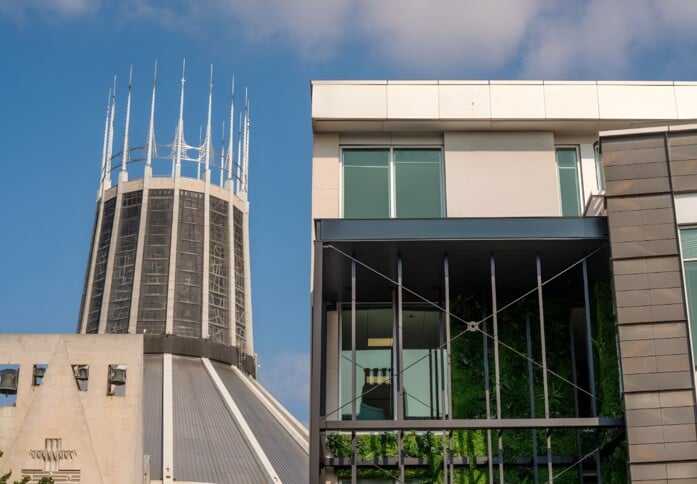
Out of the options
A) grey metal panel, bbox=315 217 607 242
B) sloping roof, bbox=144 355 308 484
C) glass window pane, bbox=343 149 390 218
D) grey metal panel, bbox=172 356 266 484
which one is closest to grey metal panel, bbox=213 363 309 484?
sloping roof, bbox=144 355 308 484

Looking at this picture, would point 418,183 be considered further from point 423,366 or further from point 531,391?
point 531,391

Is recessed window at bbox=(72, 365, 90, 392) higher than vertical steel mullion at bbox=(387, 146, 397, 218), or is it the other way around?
vertical steel mullion at bbox=(387, 146, 397, 218)

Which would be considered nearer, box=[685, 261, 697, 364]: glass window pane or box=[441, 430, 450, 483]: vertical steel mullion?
box=[685, 261, 697, 364]: glass window pane

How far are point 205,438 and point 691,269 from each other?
37529 mm

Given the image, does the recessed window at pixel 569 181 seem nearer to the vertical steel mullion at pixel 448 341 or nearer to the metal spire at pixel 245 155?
the vertical steel mullion at pixel 448 341

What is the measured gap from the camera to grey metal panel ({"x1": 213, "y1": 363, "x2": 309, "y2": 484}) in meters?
56.7

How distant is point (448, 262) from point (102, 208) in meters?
53.3

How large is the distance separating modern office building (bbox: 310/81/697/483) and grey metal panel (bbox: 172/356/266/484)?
1026 inches

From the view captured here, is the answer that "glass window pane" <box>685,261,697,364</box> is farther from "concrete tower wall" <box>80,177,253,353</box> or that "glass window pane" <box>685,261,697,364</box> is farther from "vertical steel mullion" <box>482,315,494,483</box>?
"concrete tower wall" <box>80,177,253,353</box>

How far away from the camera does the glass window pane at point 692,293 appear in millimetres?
24859

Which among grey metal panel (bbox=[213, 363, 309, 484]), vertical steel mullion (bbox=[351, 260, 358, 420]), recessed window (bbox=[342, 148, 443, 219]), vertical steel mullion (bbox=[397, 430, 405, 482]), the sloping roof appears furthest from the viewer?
grey metal panel (bbox=[213, 363, 309, 484])

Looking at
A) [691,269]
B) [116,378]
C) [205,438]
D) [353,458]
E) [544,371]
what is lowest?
[353,458]

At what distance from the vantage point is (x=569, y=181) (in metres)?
29.7

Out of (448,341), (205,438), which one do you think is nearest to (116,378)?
(448,341)
